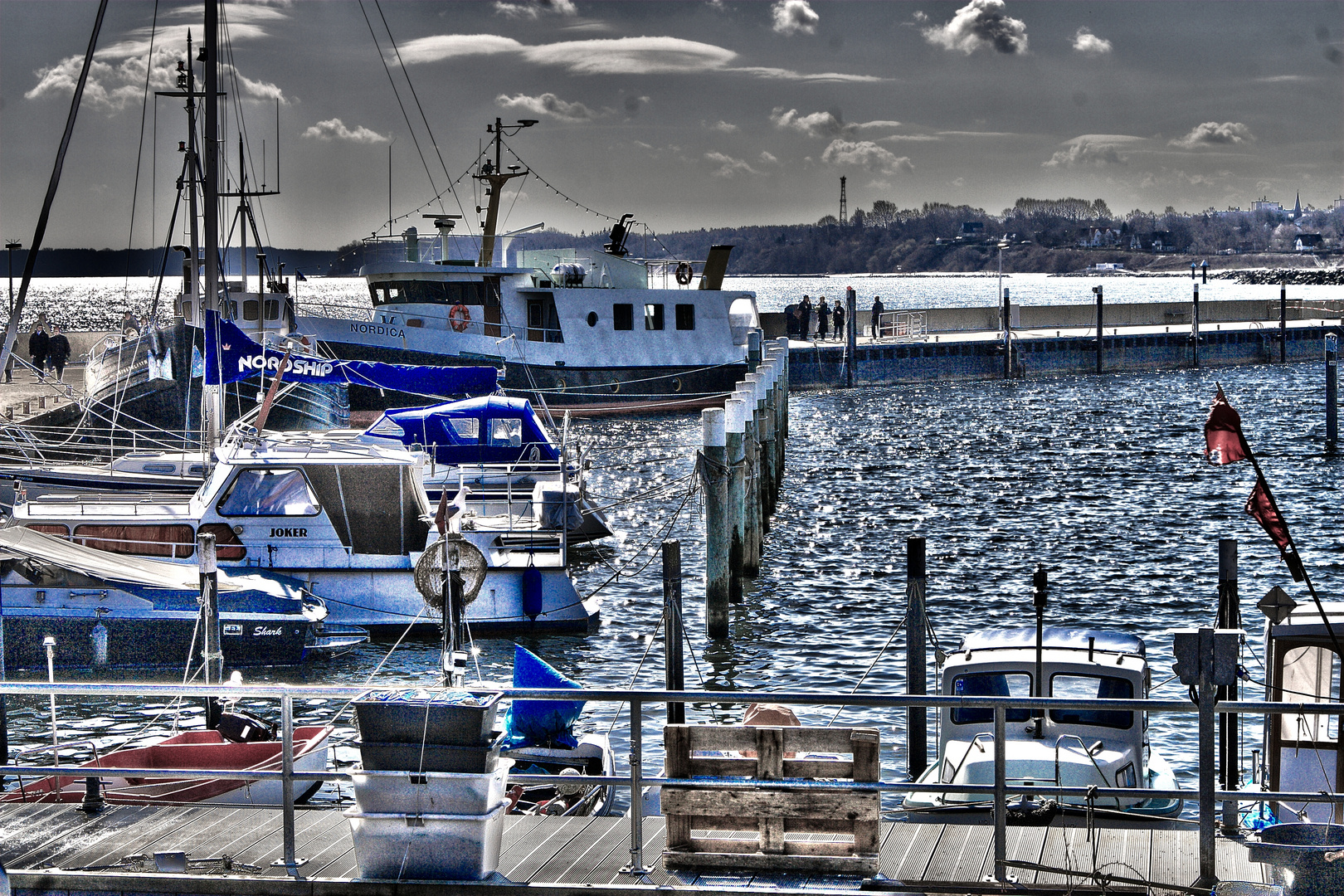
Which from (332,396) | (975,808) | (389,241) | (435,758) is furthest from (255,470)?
(389,241)

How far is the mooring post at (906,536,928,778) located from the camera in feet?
44.0

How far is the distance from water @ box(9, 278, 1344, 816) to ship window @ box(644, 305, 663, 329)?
3.64 m

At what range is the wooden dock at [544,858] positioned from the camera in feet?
23.6

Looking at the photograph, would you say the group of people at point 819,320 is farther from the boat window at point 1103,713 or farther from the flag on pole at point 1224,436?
the flag on pole at point 1224,436

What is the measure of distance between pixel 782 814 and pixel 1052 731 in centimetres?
544

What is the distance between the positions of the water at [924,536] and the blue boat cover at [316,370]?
464cm

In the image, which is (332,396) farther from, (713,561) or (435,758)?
(435,758)

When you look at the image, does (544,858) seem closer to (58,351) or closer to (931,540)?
(931,540)

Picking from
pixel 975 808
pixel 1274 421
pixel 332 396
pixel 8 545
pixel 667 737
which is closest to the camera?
pixel 667 737

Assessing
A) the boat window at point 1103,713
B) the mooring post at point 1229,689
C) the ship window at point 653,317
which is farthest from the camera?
the ship window at point 653,317

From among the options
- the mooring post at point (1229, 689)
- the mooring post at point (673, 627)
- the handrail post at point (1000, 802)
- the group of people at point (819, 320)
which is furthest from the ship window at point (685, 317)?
the handrail post at point (1000, 802)

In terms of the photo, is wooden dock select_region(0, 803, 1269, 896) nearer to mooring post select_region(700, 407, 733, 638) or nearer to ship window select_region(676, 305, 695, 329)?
mooring post select_region(700, 407, 733, 638)

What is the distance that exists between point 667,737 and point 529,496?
1649cm

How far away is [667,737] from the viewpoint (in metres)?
7.80
